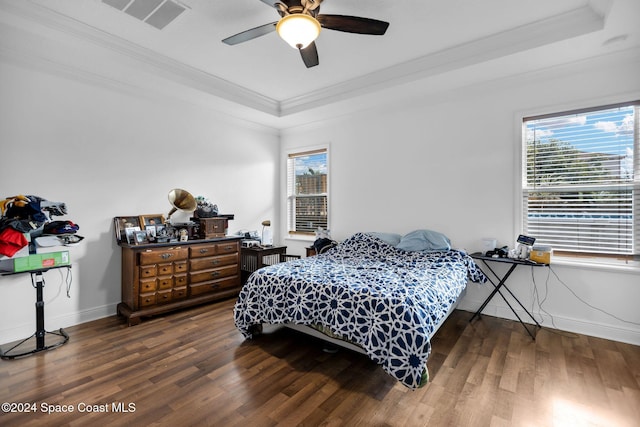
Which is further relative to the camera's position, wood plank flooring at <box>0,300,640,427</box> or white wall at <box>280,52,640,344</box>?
white wall at <box>280,52,640,344</box>

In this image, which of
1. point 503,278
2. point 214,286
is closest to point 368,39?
point 503,278

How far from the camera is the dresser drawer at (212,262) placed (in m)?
3.77

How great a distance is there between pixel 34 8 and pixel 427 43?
3.36 meters

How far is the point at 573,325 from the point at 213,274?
159 inches

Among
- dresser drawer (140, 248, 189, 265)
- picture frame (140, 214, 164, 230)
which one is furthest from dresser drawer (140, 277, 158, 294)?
picture frame (140, 214, 164, 230)

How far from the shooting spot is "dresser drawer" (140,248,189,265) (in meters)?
3.33

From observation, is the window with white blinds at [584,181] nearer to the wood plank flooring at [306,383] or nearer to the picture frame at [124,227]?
the wood plank flooring at [306,383]

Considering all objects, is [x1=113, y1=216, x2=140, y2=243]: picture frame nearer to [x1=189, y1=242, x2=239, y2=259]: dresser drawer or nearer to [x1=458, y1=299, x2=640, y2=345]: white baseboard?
[x1=189, y1=242, x2=239, y2=259]: dresser drawer

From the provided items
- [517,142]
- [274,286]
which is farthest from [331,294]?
[517,142]

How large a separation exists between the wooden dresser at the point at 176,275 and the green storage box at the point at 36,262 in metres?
0.61

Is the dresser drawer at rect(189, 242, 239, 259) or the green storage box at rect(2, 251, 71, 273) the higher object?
the green storage box at rect(2, 251, 71, 273)

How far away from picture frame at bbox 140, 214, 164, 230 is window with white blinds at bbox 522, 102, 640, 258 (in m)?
4.31

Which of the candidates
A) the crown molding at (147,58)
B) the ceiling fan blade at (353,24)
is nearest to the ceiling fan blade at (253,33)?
the ceiling fan blade at (353,24)

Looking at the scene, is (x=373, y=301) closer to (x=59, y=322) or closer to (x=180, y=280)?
(x=180, y=280)
